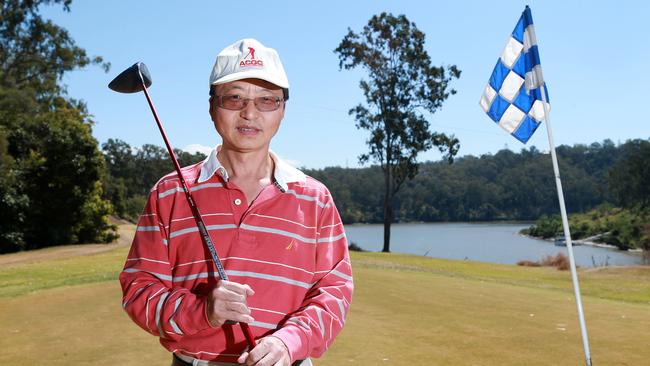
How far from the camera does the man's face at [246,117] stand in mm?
1903

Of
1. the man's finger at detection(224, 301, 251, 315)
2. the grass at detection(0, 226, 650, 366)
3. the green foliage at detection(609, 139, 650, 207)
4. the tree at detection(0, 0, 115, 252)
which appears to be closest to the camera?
the man's finger at detection(224, 301, 251, 315)

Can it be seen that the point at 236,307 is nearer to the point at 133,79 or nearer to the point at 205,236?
the point at 205,236

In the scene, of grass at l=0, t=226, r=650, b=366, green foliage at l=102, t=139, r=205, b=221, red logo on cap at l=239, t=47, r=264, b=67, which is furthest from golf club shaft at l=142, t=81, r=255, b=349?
green foliage at l=102, t=139, r=205, b=221

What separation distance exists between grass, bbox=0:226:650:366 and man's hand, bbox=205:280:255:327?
135 inches

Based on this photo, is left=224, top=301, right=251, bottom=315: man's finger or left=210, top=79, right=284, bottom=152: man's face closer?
left=224, top=301, right=251, bottom=315: man's finger

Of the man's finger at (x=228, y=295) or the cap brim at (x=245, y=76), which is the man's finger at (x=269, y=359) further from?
the cap brim at (x=245, y=76)

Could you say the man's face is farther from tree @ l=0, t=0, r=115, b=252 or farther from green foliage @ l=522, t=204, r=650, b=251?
green foliage @ l=522, t=204, r=650, b=251

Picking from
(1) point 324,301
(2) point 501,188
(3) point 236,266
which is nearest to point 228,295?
(3) point 236,266

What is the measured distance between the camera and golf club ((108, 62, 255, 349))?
1.70 m

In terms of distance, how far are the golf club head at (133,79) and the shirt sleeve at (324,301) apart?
668 millimetres

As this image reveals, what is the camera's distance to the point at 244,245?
1.81m

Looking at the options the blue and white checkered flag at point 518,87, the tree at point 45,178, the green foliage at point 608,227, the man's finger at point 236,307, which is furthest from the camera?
the green foliage at point 608,227

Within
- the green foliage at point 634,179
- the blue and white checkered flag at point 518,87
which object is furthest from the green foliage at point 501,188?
the blue and white checkered flag at point 518,87

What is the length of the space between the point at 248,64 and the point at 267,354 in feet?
2.57
